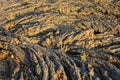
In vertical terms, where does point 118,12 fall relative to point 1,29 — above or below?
below

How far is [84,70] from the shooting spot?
11445 mm

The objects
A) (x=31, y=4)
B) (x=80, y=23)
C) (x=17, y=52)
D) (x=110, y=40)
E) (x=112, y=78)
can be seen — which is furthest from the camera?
(x=31, y=4)

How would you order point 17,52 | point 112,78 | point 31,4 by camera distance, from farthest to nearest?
point 31,4 → point 17,52 → point 112,78

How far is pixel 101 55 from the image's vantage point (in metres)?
12.6

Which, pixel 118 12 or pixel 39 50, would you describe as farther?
pixel 118 12

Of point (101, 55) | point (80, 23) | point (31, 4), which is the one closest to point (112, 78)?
point (101, 55)

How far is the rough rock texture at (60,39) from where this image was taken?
1142cm

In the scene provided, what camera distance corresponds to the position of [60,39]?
45.9 ft

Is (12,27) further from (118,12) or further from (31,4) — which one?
(118,12)

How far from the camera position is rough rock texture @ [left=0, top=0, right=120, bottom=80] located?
450 inches

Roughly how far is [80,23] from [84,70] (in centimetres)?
481

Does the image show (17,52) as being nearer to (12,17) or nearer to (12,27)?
(12,27)

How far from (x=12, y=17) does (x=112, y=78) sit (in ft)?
22.7

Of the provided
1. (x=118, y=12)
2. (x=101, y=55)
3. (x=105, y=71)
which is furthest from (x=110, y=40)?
(x=118, y=12)
